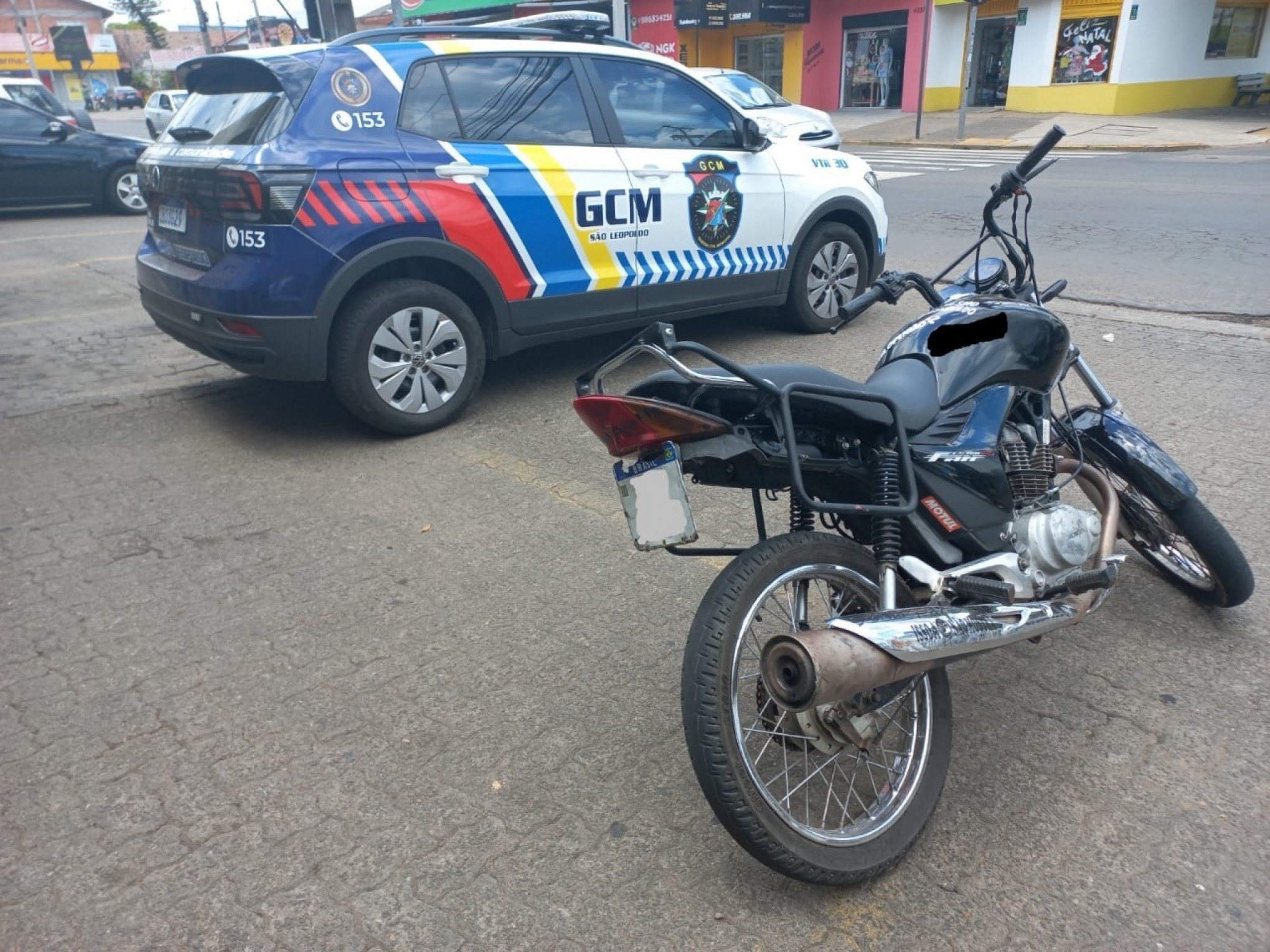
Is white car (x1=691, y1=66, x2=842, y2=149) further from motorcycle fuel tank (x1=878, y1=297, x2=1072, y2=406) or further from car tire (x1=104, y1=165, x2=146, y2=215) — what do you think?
motorcycle fuel tank (x1=878, y1=297, x2=1072, y2=406)

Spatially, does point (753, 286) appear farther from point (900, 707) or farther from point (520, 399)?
point (900, 707)

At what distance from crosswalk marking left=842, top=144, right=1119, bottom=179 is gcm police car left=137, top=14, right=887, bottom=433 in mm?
11403

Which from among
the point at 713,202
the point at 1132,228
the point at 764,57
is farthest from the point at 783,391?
the point at 764,57

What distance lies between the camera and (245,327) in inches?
189

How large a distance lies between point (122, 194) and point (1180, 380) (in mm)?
14169

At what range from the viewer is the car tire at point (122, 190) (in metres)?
14.1

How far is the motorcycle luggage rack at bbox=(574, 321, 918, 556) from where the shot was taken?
2.28m

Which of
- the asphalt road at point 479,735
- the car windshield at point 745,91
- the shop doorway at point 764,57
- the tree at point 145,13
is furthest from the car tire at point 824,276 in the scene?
the tree at point 145,13

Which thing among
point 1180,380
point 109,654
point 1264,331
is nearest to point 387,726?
point 109,654

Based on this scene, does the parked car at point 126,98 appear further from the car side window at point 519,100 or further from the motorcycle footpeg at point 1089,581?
the motorcycle footpeg at point 1089,581

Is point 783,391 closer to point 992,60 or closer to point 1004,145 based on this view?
point 1004,145

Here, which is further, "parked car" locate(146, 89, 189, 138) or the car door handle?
"parked car" locate(146, 89, 189, 138)

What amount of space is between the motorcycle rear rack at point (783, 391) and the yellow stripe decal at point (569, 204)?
3.06 meters

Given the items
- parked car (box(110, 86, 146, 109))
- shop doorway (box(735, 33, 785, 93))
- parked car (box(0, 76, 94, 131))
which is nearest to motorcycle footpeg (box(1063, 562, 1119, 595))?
parked car (box(0, 76, 94, 131))
